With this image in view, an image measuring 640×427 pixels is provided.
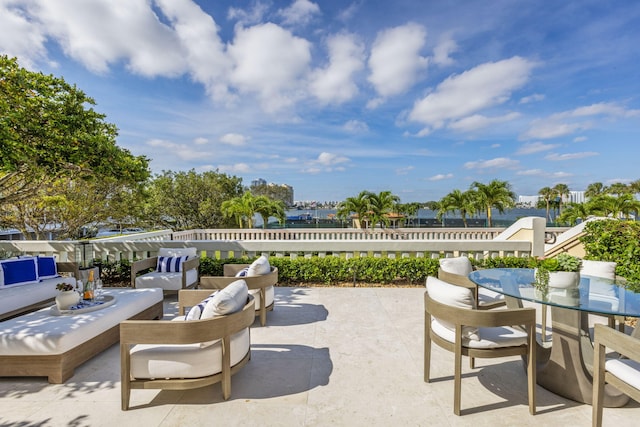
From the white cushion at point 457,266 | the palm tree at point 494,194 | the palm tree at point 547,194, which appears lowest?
the white cushion at point 457,266

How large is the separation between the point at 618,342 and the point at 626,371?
22 centimetres

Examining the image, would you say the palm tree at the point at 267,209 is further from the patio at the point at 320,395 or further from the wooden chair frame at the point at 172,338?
the wooden chair frame at the point at 172,338

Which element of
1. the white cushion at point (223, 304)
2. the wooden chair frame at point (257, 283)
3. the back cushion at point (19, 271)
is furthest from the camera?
the back cushion at point (19, 271)

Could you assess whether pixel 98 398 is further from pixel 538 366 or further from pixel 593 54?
pixel 593 54

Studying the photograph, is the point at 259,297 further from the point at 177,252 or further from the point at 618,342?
the point at 618,342

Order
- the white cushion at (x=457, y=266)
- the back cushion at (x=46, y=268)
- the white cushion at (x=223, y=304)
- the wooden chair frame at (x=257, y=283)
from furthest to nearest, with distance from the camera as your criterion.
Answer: the back cushion at (x=46, y=268) < the wooden chair frame at (x=257, y=283) < the white cushion at (x=457, y=266) < the white cushion at (x=223, y=304)

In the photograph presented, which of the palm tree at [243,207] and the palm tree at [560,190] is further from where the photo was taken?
the palm tree at [560,190]

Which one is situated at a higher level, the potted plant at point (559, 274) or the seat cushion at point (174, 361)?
the potted plant at point (559, 274)

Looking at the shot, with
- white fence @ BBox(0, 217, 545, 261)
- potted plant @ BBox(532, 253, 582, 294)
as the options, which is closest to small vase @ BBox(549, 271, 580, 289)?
potted plant @ BBox(532, 253, 582, 294)

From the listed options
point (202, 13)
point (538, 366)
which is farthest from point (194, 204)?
point (538, 366)

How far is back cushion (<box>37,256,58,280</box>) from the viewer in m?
4.85

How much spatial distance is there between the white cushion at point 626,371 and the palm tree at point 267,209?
15188 mm

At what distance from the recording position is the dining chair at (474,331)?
7.30 ft

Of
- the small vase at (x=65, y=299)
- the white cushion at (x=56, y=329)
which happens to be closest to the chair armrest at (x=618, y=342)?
the white cushion at (x=56, y=329)
